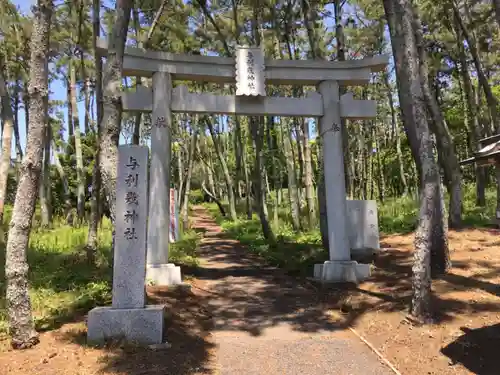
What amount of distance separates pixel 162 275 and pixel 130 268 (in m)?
2.43

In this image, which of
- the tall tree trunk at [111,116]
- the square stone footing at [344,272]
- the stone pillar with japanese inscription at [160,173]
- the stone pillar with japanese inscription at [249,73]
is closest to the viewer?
the tall tree trunk at [111,116]

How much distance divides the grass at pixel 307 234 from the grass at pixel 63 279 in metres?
2.25

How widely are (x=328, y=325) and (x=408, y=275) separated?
2.01 metres

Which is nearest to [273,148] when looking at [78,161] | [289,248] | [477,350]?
[78,161]

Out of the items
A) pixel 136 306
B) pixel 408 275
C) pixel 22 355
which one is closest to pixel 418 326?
pixel 408 275

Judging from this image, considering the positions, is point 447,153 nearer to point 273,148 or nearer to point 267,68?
point 267,68

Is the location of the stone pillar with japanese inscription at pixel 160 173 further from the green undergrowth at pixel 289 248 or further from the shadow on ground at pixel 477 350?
the shadow on ground at pixel 477 350

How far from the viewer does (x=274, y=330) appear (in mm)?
5621

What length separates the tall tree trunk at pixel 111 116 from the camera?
5.54 meters

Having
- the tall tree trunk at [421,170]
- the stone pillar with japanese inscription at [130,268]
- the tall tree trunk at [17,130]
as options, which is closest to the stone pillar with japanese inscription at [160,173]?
the stone pillar with japanese inscription at [130,268]

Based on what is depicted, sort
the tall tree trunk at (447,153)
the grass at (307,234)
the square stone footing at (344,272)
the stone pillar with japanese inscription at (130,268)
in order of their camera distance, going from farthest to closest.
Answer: the grass at (307,234), the tall tree trunk at (447,153), the square stone footing at (344,272), the stone pillar with japanese inscription at (130,268)

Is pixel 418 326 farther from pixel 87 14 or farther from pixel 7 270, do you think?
pixel 87 14

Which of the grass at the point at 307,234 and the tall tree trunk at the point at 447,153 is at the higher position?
the tall tree trunk at the point at 447,153

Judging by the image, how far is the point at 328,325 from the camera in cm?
586
